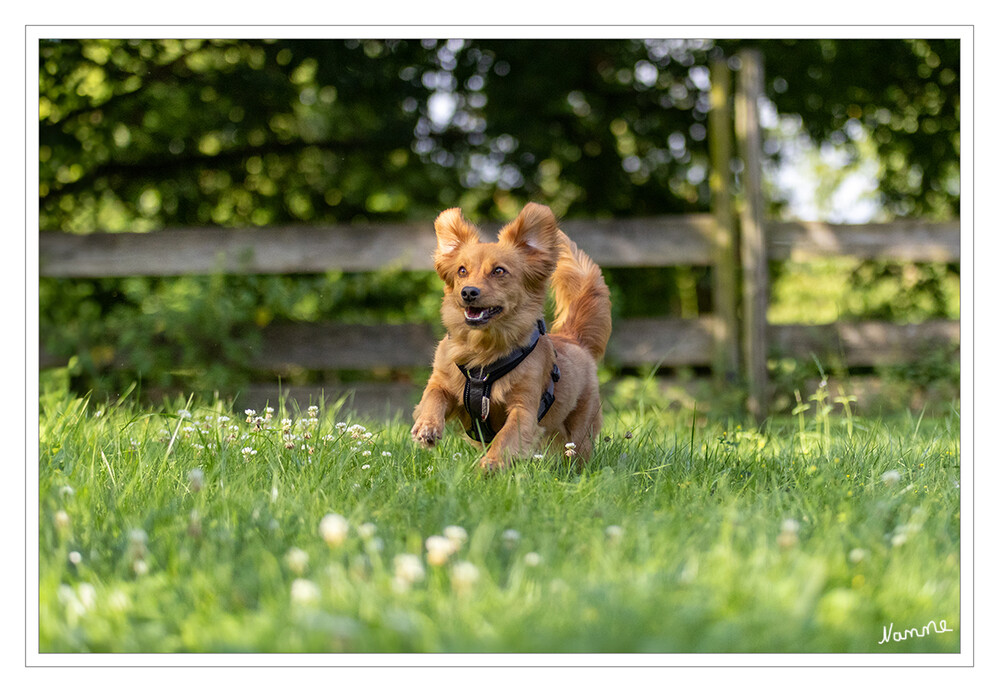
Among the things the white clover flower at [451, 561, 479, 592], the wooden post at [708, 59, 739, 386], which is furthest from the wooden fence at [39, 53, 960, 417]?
the white clover flower at [451, 561, 479, 592]

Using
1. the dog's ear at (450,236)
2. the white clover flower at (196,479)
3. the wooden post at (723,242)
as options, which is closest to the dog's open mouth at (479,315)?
A: the dog's ear at (450,236)

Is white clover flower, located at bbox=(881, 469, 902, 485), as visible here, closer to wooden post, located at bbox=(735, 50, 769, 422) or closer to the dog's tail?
the dog's tail

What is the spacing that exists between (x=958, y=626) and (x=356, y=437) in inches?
91.1

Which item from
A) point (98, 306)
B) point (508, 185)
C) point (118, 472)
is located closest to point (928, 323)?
point (508, 185)

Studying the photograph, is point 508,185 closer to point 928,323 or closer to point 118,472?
point 928,323

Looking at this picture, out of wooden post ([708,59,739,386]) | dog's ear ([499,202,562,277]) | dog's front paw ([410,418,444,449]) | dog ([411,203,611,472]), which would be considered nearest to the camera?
dog's front paw ([410,418,444,449])

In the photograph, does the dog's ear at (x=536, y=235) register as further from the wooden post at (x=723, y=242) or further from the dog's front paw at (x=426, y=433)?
the wooden post at (x=723, y=242)

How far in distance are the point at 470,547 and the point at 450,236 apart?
5.55ft

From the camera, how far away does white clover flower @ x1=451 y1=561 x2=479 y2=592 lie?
2008 millimetres

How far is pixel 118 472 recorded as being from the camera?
308 cm

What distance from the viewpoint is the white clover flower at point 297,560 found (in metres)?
2.14

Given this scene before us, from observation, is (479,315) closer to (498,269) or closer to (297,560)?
(498,269)

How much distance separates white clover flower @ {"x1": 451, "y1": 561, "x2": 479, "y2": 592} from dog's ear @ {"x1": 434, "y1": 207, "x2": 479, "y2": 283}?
1.78m

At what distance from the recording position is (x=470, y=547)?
2355 millimetres
